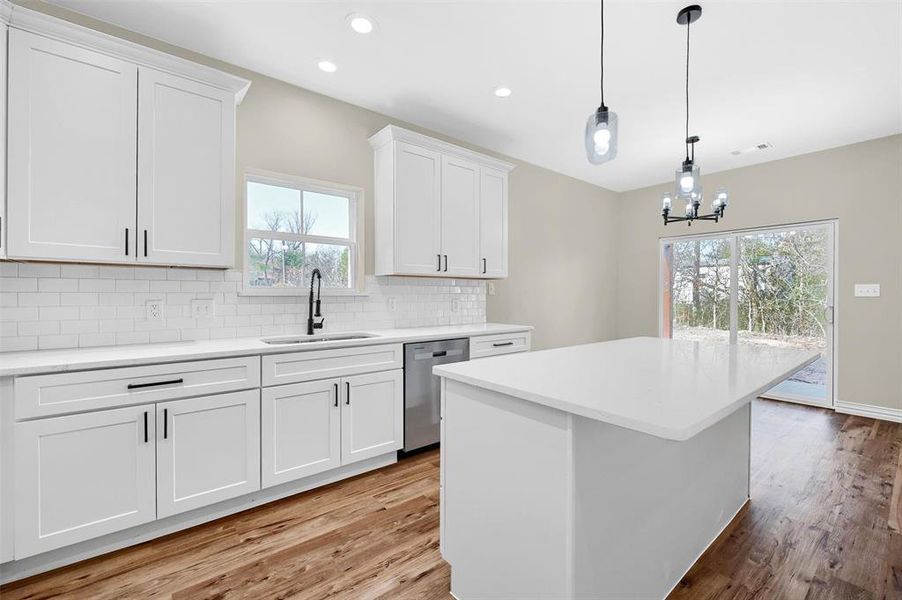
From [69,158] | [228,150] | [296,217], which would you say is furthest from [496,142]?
[69,158]

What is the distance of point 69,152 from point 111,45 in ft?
1.89

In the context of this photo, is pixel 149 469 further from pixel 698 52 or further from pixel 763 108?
pixel 763 108

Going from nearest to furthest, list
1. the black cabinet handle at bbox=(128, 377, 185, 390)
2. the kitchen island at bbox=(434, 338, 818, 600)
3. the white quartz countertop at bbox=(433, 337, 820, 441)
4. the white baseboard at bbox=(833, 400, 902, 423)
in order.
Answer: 1. the white quartz countertop at bbox=(433, 337, 820, 441)
2. the kitchen island at bbox=(434, 338, 818, 600)
3. the black cabinet handle at bbox=(128, 377, 185, 390)
4. the white baseboard at bbox=(833, 400, 902, 423)

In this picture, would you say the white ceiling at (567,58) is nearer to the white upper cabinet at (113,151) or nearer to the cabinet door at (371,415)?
the white upper cabinet at (113,151)

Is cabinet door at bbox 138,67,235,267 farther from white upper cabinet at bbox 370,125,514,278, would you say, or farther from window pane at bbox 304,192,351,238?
white upper cabinet at bbox 370,125,514,278

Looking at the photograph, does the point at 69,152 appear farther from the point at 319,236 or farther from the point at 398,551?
the point at 398,551

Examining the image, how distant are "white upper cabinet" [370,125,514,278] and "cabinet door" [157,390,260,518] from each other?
1502mm

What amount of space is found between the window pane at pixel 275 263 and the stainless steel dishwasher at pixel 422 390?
100cm

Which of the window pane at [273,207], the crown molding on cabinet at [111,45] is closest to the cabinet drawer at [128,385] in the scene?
the window pane at [273,207]

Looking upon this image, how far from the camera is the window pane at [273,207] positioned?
2.82 meters

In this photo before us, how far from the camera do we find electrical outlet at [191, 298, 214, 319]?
2515 mm

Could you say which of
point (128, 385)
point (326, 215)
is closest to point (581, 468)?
point (128, 385)

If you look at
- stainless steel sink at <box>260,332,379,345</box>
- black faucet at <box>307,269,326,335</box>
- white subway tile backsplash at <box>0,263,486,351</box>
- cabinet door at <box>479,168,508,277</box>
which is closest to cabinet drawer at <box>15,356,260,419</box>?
stainless steel sink at <box>260,332,379,345</box>

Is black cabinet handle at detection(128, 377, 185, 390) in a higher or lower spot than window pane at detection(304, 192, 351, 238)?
lower
